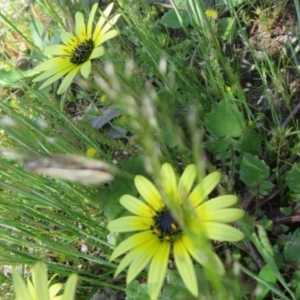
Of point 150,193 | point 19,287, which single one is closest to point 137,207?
point 150,193

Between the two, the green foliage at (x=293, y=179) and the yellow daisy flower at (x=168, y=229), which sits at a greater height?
the green foliage at (x=293, y=179)

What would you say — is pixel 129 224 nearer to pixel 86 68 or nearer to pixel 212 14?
pixel 86 68

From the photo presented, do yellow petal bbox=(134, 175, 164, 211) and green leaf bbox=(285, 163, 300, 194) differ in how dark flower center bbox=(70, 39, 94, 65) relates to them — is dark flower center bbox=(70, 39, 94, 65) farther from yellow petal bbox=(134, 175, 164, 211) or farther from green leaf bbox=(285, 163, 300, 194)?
green leaf bbox=(285, 163, 300, 194)

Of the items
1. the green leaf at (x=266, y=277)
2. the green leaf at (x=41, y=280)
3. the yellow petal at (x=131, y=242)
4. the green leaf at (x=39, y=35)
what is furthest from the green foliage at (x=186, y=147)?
the green leaf at (x=39, y=35)

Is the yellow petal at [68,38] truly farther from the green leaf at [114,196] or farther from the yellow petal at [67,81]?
the green leaf at [114,196]

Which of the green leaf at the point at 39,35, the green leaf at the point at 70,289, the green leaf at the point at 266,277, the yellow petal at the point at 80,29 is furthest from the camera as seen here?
the green leaf at the point at 39,35

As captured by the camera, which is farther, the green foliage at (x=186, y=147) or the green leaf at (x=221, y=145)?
the green leaf at (x=221, y=145)
